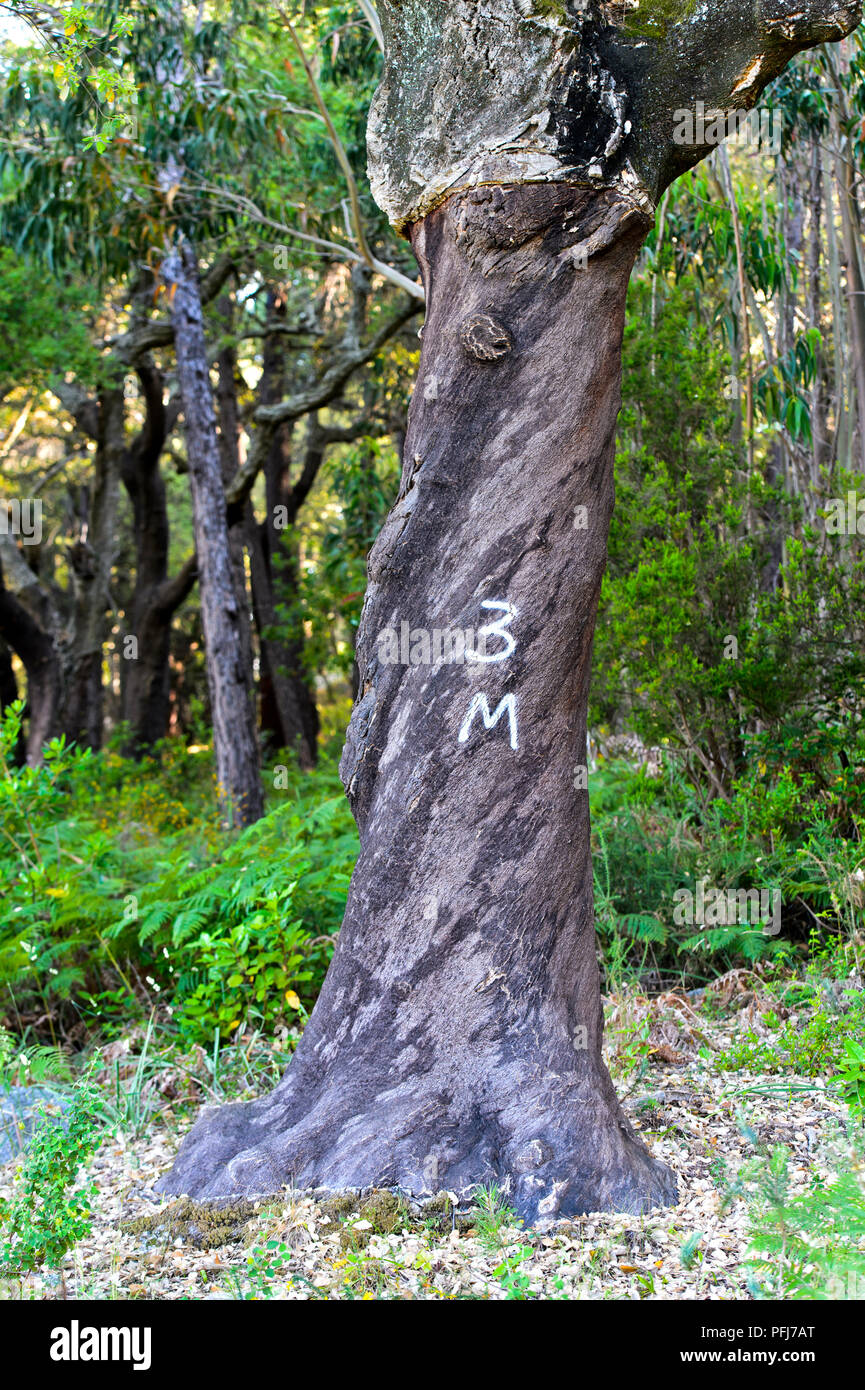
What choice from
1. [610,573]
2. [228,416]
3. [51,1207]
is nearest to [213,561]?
[228,416]

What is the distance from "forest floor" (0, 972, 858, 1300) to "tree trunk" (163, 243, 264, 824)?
24.3 feet

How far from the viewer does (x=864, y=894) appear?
5301 mm

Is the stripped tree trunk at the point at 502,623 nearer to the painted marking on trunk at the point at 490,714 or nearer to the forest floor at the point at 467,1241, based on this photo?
the painted marking on trunk at the point at 490,714

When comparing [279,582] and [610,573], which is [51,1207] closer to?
[610,573]

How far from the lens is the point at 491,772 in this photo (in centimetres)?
342

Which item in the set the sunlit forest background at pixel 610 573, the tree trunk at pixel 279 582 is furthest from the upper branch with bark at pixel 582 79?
the tree trunk at pixel 279 582

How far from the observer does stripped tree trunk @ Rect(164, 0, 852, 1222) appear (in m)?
3.35

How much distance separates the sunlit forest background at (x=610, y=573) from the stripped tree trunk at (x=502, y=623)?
43.3 inches

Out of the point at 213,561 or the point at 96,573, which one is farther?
the point at 96,573

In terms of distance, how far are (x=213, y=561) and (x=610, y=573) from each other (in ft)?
19.4

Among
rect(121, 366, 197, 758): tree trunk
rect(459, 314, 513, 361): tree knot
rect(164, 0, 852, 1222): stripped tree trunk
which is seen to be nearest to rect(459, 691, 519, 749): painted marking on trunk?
rect(164, 0, 852, 1222): stripped tree trunk
